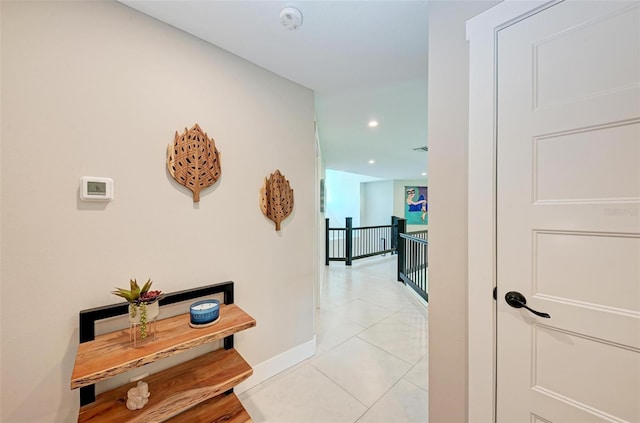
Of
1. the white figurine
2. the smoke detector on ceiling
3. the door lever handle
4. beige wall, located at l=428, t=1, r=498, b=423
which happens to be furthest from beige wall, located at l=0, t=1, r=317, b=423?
the door lever handle

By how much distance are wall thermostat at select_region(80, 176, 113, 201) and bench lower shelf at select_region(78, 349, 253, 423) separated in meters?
1.04

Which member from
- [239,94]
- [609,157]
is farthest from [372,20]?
[609,157]

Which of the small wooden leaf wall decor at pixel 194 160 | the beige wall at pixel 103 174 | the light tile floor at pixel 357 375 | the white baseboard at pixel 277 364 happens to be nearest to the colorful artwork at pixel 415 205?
the light tile floor at pixel 357 375

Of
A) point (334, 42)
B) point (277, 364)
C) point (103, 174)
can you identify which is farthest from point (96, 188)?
point (277, 364)

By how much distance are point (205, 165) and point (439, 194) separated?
1463 millimetres

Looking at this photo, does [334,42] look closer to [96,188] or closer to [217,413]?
[96,188]

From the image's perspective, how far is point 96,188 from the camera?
120 cm

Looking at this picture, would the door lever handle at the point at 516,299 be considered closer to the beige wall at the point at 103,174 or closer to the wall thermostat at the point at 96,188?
the beige wall at the point at 103,174

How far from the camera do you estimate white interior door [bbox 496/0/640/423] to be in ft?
2.62

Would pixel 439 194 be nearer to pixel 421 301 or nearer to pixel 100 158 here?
pixel 100 158

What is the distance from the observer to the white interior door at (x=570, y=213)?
0.80m

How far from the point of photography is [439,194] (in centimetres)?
122

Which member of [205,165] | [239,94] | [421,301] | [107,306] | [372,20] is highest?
[372,20]

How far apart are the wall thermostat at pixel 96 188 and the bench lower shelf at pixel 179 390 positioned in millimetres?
1039
